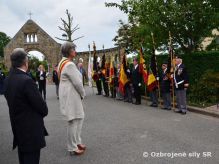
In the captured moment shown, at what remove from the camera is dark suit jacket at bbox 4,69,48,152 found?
4.97 metres

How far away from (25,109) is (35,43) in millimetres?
53428

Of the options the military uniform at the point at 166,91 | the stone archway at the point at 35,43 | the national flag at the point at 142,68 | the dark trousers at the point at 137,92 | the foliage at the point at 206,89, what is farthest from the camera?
the stone archway at the point at 35,43

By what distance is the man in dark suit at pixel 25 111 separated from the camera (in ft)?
16.3

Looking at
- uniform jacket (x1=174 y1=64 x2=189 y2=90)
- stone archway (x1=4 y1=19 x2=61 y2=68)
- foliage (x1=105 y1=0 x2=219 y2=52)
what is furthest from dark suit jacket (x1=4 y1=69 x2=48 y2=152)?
stone archway (x1=4 y1=19 x2=61 y2=68)

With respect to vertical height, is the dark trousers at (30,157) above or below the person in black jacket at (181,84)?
below

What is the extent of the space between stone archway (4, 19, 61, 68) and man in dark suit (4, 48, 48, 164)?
51940 millimetres

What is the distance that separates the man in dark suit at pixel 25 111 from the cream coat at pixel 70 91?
2.09 metres

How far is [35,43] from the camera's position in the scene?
57281 mm

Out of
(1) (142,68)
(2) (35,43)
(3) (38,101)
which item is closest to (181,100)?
(1) (142,68)

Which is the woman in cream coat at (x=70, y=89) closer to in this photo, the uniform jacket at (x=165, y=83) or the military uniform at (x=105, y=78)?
the uniform jacket at (x=165, y=83)

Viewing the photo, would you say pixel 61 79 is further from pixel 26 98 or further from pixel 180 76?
pixel 180 76

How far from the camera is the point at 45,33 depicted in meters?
57.7

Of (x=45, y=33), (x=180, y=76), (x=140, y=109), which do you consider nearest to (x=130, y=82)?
(x=140, y=109)

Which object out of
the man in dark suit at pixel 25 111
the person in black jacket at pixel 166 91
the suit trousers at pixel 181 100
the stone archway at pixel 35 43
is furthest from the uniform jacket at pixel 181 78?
the stone archway at pixel 35 43
